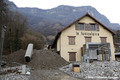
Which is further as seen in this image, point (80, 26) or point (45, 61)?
point (80, 26)

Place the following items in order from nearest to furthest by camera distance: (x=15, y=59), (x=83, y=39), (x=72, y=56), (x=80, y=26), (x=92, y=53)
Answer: (x=15, y=59)
(x=72, y=56)
(x=83, y=39)
(x=92, y=53)
(x=80, y=26)

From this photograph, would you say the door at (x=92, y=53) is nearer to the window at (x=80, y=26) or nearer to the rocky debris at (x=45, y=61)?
Answer: the window at (x=80, y=26)

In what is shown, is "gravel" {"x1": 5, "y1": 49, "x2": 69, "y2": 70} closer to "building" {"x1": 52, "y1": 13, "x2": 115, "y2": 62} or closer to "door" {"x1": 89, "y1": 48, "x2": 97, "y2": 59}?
"building" {"x1": 52, "y1": 13, "x2": 115, "y2": 62}

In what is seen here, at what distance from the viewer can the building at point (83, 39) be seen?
747 inches

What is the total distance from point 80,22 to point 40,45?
11196mm

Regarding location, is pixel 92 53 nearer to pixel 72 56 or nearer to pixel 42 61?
pixel 72 56

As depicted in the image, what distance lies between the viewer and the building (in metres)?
19.0

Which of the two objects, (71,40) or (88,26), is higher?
(88,26)

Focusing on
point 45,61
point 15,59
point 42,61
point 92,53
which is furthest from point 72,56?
point 15,59

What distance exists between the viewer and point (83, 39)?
19672mm

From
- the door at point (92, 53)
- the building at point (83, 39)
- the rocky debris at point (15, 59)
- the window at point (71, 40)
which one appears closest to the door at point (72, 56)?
the building at point (83, 39)

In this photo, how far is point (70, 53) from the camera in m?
19.0

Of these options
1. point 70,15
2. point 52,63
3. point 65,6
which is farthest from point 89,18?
point 65,6

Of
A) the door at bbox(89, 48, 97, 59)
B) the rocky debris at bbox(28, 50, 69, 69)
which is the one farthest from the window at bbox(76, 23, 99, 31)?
the rocky debris at bbox(28, 50, 69, 69)
